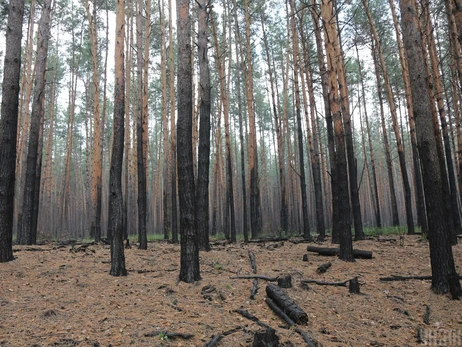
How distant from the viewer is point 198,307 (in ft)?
12.5

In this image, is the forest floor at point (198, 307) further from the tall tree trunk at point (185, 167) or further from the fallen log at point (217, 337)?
the tall tree trunk at point (185, 167)

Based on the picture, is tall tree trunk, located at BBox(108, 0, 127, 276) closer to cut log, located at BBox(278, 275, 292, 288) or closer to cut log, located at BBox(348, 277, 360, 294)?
cut log, located at BBox(278, 275, 292, 288)

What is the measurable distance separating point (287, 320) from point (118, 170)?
3678mm

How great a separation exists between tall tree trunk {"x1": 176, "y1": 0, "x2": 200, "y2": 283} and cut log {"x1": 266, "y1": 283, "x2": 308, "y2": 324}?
53.0 inches

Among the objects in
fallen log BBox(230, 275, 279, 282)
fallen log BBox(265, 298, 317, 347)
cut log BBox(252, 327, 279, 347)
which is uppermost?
fallen log BBox(230, 275, 279, 282)

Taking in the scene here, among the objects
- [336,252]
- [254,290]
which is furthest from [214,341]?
[336,252]

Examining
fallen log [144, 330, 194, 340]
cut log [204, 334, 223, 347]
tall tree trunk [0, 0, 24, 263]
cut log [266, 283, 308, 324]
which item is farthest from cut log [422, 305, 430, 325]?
tall tree trunk [0, 0, 24, 263]

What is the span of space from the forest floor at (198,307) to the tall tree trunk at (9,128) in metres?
0.58

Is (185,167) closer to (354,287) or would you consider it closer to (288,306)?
(288,306)

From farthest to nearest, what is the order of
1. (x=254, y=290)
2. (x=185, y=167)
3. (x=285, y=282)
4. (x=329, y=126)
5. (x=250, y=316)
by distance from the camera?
(x=329, y=126), (x=185, y=167), (x=285, y=282), (x=254, y=290), (x=250, y=316)

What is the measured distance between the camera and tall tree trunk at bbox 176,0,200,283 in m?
→ 4.77

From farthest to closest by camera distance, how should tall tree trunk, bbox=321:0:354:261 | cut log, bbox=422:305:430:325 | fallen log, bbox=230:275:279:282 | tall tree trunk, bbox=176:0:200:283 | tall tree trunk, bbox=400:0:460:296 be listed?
tall tree trunk, bbox=321:0:354:261
fallen log, bbox=230:275:279:282
tall tree trunk, bbox=176:0:200:283
tall tree trunk, bbox=400:0:460:296
cut log, bbox=422:305:430:325

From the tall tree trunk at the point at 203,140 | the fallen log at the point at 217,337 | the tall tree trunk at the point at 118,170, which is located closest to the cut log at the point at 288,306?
the fallen log at the point at 217,337

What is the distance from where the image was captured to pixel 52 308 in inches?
147
